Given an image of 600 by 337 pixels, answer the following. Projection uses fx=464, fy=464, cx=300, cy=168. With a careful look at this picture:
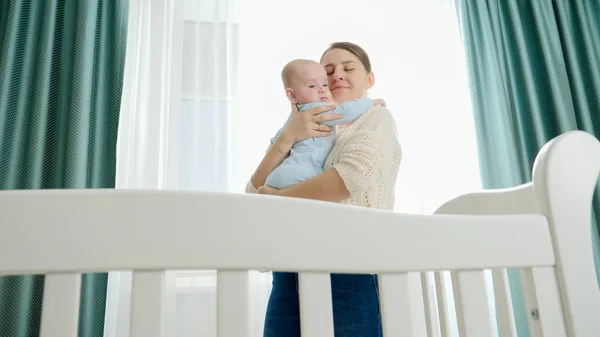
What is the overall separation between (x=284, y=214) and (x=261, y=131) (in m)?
1.40

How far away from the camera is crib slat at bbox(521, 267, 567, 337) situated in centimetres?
58

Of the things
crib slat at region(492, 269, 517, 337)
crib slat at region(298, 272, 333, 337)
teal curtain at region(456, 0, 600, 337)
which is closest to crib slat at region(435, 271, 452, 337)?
crib slat at region(492, 269, 517, 337)

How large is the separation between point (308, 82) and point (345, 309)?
477mm

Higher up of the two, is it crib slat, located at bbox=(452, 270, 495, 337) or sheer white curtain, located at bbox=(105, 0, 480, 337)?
sheer white curtain, located at bbox=(105, 0, 480, 337)

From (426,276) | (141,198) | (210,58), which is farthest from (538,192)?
(210,58)

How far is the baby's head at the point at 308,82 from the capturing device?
1.00 meters

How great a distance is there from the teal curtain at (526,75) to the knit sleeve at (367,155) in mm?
1235

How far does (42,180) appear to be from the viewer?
1.67 meters

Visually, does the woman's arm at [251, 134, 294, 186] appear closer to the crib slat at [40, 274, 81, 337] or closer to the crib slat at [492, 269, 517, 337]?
the crib slat at [492, 269, 517, 337]

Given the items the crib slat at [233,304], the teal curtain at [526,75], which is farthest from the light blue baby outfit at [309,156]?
the teal curtain at [526,75]

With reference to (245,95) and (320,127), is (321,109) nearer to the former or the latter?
(320,127)

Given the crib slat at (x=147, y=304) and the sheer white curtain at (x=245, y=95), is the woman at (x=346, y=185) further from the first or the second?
Result: the sheer white curtain at (x=245, y=95)

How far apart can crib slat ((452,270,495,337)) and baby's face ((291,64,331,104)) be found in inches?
21.8

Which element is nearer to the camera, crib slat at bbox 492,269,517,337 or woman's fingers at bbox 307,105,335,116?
crib slat at bbox 492,269,517,337
